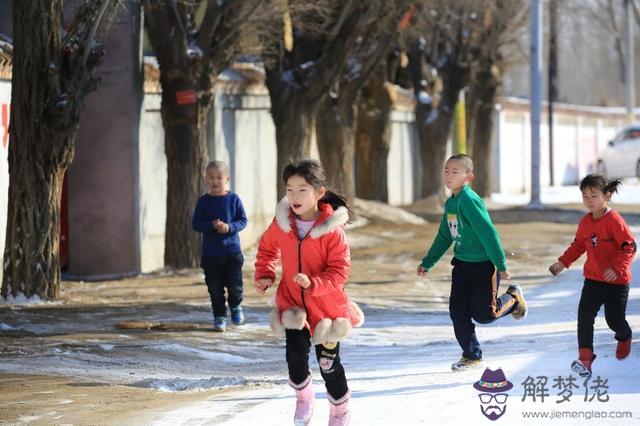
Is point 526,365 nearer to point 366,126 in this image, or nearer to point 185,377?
point 185,377

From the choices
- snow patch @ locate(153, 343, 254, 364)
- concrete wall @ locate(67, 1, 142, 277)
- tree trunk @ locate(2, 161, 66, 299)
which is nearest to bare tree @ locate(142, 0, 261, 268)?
concrete wall @ locate(67, 1, 142, 277)

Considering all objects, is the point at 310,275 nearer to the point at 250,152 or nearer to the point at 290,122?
the point at 290,122

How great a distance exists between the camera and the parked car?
4253 centimetres

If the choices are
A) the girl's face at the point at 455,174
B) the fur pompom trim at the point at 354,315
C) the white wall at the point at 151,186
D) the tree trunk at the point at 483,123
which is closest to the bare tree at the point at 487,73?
the tree trunk at the point at 483,123

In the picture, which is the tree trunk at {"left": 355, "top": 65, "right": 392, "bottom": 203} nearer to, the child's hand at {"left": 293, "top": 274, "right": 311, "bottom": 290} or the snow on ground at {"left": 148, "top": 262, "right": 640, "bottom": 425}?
the snow on ground at {"left": 148, "top": 262, "right": 640, "bottom": 425}

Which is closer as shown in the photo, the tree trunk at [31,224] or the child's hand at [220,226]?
the child's hand at [220,226]

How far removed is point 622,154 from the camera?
1681 inches

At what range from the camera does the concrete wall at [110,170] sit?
58.9ft

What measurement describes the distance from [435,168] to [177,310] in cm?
1896

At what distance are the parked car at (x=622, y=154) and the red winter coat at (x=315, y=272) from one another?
118 feet

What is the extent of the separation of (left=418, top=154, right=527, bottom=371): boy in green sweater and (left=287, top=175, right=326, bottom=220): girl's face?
2.11 metres

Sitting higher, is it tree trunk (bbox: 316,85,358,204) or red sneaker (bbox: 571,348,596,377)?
tree trunk (bbox: 316,85,358,204)

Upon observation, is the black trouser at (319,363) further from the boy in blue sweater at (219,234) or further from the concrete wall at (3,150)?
the concrete wall at (3,150)

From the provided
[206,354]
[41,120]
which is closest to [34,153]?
[41,120]
